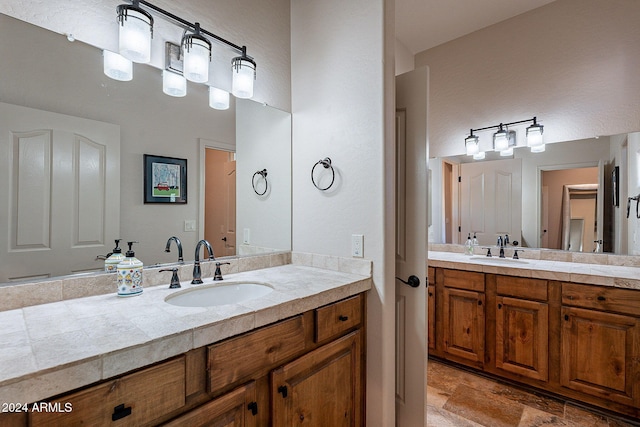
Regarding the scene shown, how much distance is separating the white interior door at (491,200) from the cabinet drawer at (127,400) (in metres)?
2.91

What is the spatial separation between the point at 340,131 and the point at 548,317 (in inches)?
76.1

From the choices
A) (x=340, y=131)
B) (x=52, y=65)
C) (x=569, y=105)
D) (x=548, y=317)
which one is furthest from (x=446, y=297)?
(x=52, y=65)

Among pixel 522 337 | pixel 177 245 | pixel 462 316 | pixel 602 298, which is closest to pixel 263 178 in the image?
pixel 177 245

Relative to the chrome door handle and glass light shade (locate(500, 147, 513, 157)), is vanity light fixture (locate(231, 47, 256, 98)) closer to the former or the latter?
the chrome door handle

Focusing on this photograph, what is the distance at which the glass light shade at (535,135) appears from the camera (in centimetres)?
261

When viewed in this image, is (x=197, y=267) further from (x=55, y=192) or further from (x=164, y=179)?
(x=55, y=192)

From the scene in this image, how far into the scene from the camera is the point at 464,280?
2451 millimetres

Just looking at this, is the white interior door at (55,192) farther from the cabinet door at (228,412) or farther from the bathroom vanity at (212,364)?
the cabinet door at (228,412)

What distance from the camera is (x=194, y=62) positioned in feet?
4.91

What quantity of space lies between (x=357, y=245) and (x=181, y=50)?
1.37 meters

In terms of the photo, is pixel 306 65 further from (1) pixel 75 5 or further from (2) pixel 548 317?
(2) pixel 548 317

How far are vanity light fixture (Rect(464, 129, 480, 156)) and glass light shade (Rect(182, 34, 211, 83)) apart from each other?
2.55 meters

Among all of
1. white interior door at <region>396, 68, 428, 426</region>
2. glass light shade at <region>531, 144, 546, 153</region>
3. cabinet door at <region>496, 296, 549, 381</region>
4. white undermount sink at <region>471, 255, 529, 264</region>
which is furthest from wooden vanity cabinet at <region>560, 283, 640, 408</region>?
glass light shade at <region>531, 144, 546, 153</region>

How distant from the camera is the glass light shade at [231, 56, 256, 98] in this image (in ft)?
5.59
